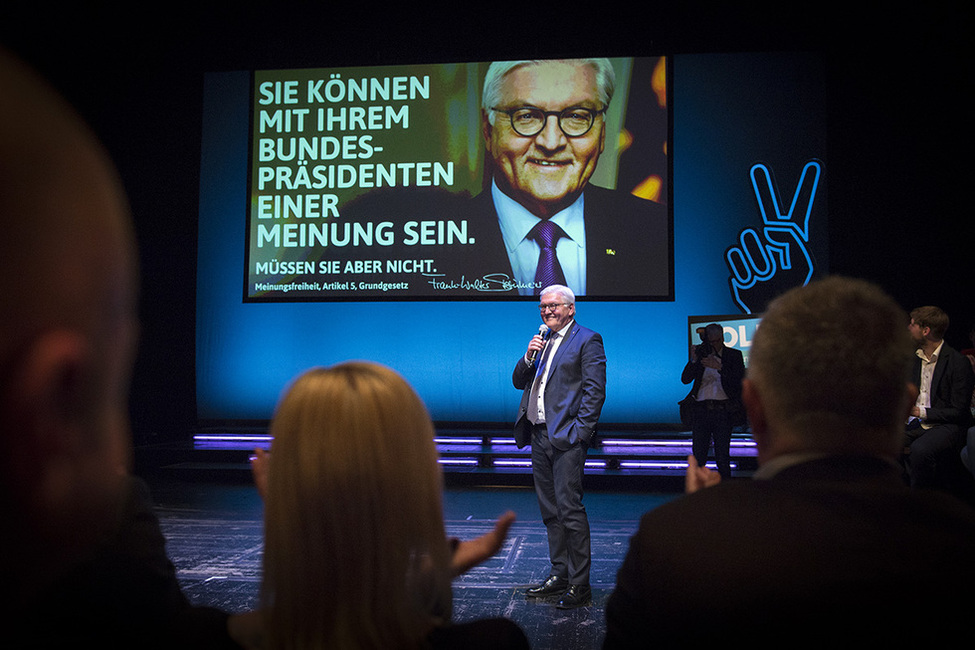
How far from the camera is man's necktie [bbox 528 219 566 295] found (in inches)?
272

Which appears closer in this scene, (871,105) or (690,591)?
(690,591)

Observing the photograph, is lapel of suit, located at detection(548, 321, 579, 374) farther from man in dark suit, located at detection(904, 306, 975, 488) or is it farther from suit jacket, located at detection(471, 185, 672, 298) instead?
suit jacket, located at detection(471, 185, 672, 298)

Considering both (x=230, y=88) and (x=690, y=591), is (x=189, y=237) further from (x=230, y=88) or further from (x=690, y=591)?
(x=690, y=591)

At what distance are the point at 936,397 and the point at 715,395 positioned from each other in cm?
138

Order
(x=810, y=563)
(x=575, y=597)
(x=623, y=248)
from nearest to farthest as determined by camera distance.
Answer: (x=810, y=563), (x=575, y=597), (x=623, y=248)

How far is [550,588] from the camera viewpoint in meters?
3.36

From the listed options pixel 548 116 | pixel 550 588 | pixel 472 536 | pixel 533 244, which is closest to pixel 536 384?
pixel 550 588

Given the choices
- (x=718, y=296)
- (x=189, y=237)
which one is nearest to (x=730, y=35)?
(x=718, y=296)

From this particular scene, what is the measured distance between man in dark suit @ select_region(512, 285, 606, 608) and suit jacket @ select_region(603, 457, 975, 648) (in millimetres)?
2584

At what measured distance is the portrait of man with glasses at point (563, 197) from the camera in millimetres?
6844

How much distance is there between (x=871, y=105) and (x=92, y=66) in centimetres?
775

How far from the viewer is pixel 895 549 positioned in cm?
80

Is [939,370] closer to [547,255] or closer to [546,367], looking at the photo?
[546,367]
